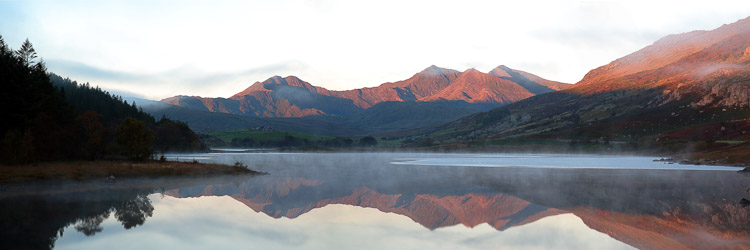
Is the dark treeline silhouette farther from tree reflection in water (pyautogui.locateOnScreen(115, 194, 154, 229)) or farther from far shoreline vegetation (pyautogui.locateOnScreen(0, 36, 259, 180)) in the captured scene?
tree reflection in water (pyautogui.locateOnScreen(115, 194, 154, 229))

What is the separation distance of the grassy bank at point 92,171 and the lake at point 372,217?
191cm

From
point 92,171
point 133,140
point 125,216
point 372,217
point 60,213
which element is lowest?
point 372,217

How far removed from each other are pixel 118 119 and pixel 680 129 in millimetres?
186729

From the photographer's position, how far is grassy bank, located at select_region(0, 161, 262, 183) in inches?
1681

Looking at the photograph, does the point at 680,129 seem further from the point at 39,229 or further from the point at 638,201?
the point at 39,229

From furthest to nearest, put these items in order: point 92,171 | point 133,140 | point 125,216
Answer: point 133,140
point 92,171
point 125,216

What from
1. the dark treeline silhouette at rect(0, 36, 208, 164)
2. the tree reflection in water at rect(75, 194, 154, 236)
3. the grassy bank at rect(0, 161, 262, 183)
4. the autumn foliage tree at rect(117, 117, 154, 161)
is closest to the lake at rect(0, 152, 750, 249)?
the tree reflection in water at rect(75, 194, 154, 236)

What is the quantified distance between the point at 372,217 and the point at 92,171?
106 feet

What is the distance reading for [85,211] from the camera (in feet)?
94.8

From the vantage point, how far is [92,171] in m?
48.2

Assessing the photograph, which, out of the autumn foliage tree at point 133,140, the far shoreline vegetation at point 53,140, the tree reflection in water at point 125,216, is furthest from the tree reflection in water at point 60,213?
the autumn foliage tree at point 133,140

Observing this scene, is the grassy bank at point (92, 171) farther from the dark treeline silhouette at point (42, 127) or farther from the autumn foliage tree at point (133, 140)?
the autumn foliage tree at point (133, 140)

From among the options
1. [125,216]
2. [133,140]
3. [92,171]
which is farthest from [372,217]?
[133,140]

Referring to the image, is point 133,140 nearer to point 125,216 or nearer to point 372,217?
point 125,216
